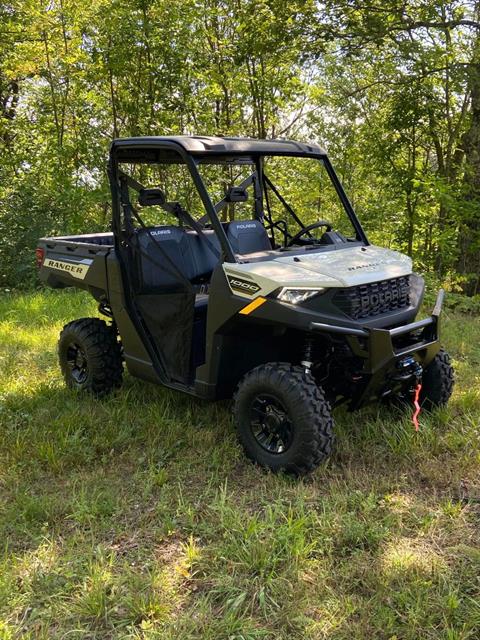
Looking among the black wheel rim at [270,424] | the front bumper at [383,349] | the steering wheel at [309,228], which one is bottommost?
the black wheel rim at [270,424]

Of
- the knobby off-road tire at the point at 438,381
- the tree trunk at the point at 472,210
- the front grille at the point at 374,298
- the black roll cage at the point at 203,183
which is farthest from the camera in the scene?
the tree trunk at the point at 472,210

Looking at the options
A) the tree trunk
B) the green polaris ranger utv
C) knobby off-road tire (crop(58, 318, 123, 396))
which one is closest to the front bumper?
the green polaris ranger utv

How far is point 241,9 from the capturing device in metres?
8.36

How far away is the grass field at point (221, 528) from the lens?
88.2 inches

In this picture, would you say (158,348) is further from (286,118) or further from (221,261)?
(286,118)

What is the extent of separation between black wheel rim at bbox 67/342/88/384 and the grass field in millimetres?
318

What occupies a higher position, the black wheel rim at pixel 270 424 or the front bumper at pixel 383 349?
the front bumper at pixel 383 349

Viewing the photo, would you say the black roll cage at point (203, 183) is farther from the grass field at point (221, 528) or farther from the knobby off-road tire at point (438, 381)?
the grass field at point (221, 528)

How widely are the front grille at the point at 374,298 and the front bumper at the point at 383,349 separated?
0.48ft

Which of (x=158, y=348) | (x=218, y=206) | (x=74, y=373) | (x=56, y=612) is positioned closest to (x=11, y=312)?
(x=74, y=373)

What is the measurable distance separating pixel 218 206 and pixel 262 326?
1.00 meters

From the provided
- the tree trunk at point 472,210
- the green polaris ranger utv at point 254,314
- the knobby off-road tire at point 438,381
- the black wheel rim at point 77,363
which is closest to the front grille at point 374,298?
the green polaris ranger utv at point 254,314

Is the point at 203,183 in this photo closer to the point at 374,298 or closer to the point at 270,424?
the point at 374,298

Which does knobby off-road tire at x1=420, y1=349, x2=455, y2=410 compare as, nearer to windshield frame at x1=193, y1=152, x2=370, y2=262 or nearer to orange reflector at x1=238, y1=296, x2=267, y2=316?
windshield frame at x1=193, y1=152, x2=370, y2=262
